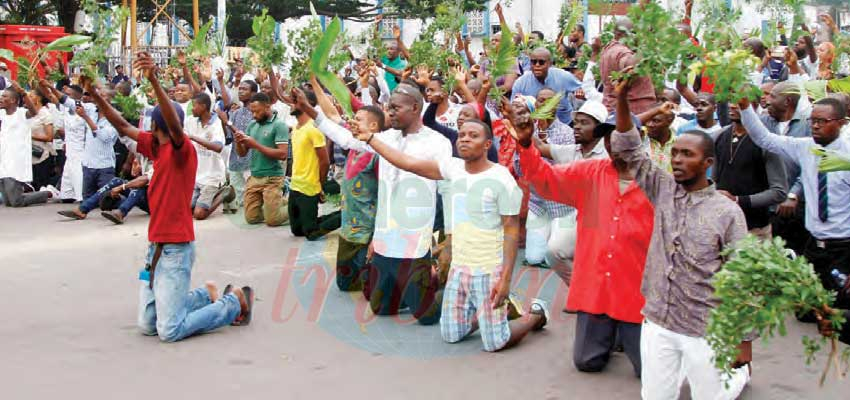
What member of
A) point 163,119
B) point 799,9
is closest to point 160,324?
point 163,119

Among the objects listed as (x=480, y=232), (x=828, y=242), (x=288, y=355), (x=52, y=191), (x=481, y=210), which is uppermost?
(x=481, y=210)

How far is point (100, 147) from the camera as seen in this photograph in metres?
13.0

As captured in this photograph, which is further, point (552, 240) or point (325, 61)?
point (552, 240)

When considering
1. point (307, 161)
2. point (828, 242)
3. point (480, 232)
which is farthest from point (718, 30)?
point (307, 161)

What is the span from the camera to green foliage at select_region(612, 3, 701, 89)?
4.05 metres

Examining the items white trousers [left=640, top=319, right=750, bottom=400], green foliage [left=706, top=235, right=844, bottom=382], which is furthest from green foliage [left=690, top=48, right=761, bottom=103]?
white trousers [left=640, top=319, right=750, bottom=400]

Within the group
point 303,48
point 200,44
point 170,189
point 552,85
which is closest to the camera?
point 170,189

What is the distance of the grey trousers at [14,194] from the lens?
1361cm

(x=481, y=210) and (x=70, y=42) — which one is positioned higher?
(x=70, y=42)

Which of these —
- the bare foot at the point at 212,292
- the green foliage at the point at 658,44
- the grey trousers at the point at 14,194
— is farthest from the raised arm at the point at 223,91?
the green foliage at the point at 658,44

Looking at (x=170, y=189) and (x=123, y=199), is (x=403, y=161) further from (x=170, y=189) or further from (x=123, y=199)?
(x=123, y=199)

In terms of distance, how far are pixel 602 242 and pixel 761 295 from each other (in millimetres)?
2152

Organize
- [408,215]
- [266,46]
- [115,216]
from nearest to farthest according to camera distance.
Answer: [408,215] → [266,46] → [115,216]

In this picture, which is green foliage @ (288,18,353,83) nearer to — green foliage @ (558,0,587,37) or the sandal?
the sandal
